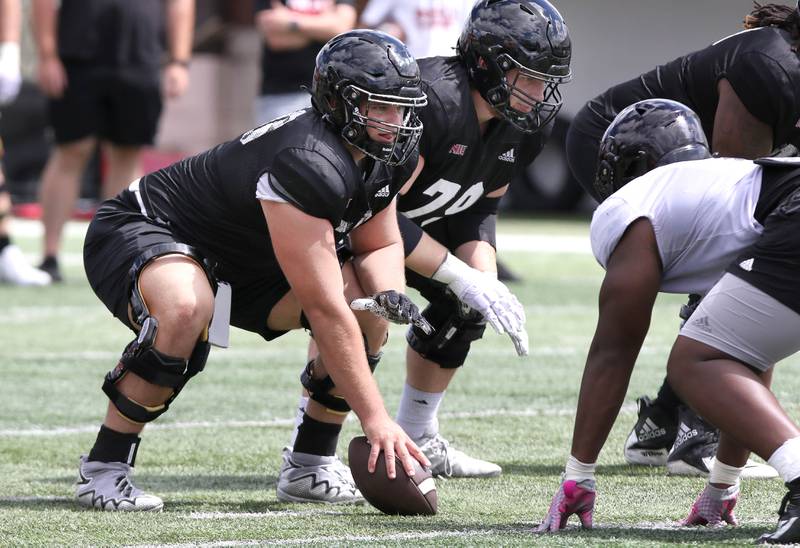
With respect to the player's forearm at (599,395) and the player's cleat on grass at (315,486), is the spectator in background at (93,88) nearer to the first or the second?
the player's cleat on grass at (315,486)

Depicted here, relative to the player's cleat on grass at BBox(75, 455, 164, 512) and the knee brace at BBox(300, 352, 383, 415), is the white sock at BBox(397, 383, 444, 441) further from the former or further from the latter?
the player's cleat on grass at BBox(75, 455, 164, 512)

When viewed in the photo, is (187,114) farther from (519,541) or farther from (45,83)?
(519,541)

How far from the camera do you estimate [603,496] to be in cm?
432

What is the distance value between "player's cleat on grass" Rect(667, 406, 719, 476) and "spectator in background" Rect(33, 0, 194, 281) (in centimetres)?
605

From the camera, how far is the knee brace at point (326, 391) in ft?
14.8

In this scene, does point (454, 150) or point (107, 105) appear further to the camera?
point (107, 105)

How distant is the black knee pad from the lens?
4.17 metres

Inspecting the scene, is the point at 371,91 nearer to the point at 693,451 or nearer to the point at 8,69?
the point at 693,451

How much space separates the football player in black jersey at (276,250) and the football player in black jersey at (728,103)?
92 centimetres

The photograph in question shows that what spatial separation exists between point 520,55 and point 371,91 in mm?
725

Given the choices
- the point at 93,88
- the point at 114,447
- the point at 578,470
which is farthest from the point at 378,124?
the point at 93,88

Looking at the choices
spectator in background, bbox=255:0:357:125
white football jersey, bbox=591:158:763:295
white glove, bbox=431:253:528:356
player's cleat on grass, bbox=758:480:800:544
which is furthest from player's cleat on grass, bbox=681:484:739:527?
spectator in background, bbox=255:0:357:125

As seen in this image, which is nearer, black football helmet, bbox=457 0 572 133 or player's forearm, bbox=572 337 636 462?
player's forearm, bbox=572 337 636 462

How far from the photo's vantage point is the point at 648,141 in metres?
3.86
